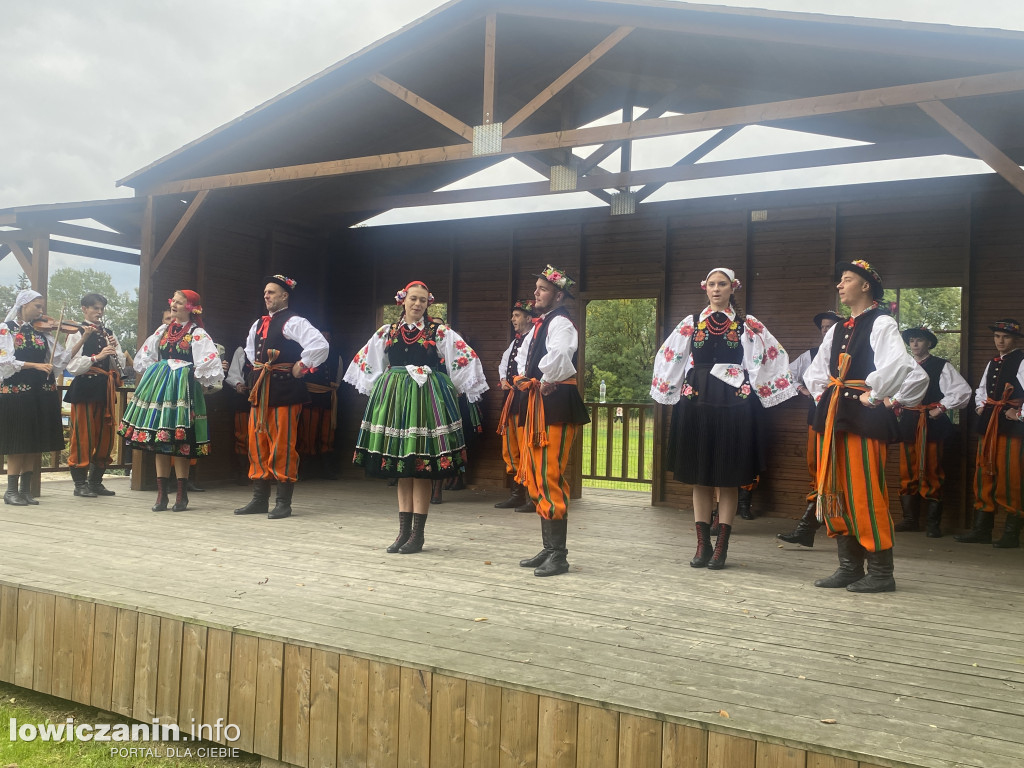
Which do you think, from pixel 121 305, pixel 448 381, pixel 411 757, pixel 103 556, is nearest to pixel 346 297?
pixel 448 381

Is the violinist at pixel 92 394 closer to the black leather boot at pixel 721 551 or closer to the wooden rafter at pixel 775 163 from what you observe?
the wooden rafter at pixel 775 163

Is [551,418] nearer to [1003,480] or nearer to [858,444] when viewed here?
[858,444]

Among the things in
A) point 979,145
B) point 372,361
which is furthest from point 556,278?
point 979,145

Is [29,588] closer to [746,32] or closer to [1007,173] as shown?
[746,32]

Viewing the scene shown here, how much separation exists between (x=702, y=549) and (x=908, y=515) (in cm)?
252

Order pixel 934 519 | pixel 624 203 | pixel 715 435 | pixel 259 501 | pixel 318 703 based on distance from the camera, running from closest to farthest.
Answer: pixel 318 703, pixel 715 435, pixel 934 519, pixel 259 501, pixel 624 203

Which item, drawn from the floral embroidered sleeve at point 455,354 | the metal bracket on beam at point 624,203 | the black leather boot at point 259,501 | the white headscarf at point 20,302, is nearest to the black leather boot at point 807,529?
the floral embroidered sleeve at point 455,354

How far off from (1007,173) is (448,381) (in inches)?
118

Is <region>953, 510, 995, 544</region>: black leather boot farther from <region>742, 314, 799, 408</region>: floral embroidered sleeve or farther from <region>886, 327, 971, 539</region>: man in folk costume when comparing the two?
<region>742, 314, 799, 408</region>: floral embroidered sleeve

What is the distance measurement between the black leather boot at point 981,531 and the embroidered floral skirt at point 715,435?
2.21 meters

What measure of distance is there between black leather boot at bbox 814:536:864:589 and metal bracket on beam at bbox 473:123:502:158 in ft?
9.95

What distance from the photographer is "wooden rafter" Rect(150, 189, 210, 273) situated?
6.62 meters

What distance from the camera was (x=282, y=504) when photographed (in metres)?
5.63

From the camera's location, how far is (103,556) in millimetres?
4023
